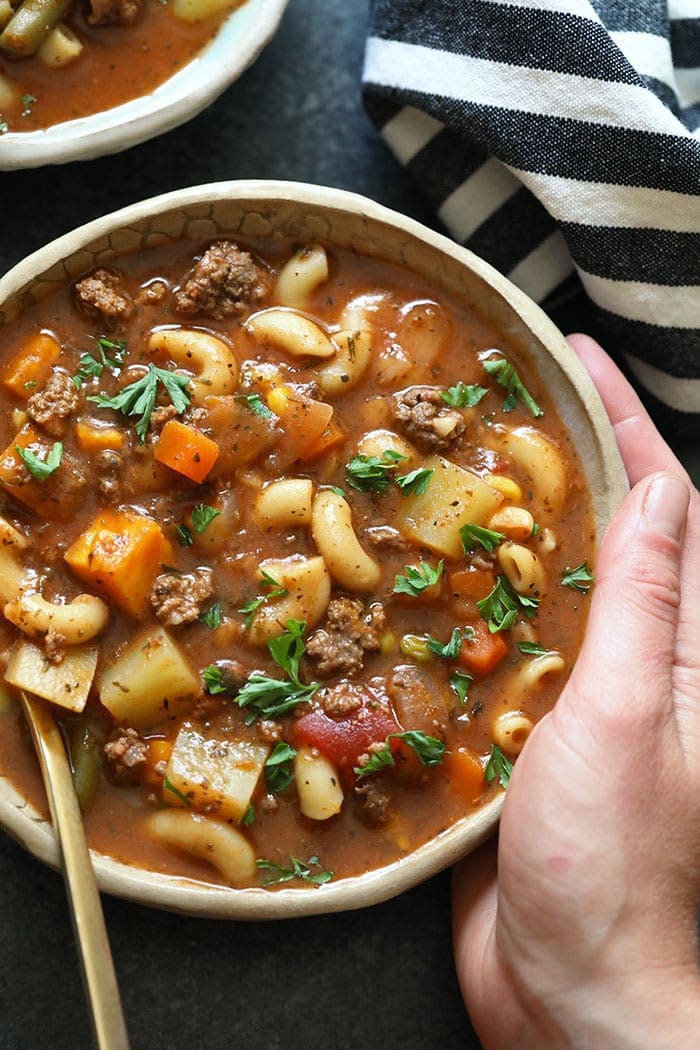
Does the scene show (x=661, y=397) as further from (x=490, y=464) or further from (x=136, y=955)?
(x=136, y=955)

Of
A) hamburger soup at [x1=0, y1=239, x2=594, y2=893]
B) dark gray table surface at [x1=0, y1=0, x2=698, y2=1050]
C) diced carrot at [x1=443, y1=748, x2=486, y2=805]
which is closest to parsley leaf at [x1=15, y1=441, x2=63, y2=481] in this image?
hamburger soup at [x1=0, y1=239, x2=594, y2=893]

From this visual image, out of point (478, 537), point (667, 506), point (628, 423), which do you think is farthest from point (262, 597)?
point (628, 423)

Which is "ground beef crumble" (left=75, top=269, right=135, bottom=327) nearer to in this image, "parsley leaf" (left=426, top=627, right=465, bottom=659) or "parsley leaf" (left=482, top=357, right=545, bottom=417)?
"parsley leaf" (left=482, top=357, right=545, bottom=417)

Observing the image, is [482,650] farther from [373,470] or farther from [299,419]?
[299,419]

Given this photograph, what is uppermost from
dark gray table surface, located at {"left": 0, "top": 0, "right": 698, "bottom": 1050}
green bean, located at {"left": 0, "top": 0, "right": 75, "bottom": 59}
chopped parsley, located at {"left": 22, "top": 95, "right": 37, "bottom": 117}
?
green bean, located at {"left": 0, "top": 0, "right": 75, "bottom": 59}

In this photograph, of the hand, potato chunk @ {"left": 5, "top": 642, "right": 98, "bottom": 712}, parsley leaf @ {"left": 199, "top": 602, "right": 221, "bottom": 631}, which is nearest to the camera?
the hand

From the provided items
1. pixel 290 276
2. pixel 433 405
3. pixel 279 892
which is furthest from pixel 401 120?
pixel 279 892

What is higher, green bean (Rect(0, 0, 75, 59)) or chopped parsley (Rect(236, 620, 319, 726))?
green bean (Rect(0, 0, 75, 59))

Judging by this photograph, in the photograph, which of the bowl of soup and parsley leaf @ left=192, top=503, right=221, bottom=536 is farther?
the bowl of soup
